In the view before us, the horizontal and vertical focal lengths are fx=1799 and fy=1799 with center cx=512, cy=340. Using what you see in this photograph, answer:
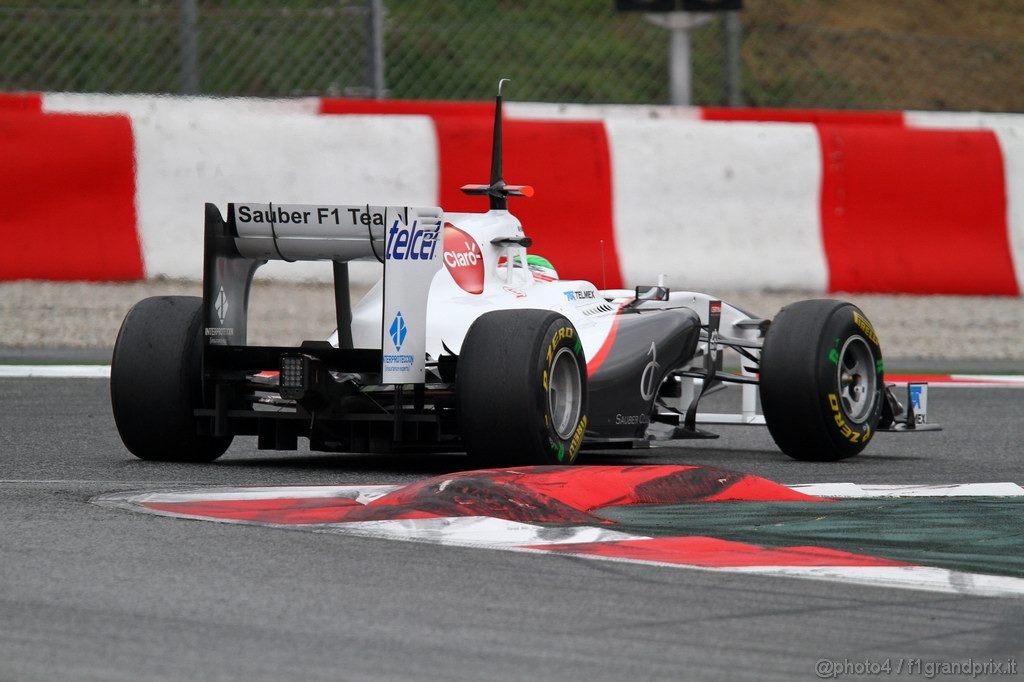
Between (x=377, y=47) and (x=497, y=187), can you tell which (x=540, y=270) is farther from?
(x=377, y=47)

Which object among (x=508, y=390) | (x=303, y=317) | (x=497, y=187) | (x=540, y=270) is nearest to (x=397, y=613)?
(x=508, y=390)

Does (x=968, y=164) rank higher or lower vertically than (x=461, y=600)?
higher

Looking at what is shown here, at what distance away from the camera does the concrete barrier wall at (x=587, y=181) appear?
40.9 ft

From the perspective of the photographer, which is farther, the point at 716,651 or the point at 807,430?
the point at 807,430

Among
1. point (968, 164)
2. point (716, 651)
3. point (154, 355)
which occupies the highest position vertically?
point (968, 164)

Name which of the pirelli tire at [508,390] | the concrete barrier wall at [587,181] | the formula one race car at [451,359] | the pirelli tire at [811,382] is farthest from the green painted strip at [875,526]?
the concrete barrier wall at [587,181]

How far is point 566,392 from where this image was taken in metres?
7.31

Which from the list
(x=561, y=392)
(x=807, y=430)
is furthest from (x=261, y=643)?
(x=807, y=430)

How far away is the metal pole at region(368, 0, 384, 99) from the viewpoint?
13625 millimetres

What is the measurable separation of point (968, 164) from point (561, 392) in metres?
7.43

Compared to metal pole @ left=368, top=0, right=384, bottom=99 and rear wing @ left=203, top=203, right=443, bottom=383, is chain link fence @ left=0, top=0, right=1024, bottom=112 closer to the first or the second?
metal pole @ left=368, top=0, right=384, bottom=99

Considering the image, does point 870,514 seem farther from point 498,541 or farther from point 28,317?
point 28,317

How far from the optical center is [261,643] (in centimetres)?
394

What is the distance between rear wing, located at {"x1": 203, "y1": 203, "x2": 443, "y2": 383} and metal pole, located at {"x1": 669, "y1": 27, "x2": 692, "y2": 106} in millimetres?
7161
